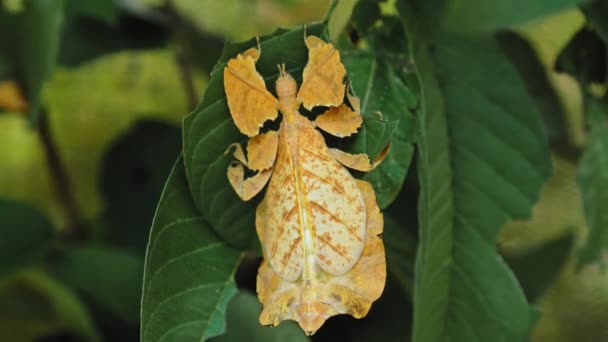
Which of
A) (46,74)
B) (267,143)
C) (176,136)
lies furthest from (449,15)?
(176,136)

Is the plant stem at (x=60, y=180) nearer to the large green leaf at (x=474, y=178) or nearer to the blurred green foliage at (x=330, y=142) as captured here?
the blurred green foliage at (x=330, y=142)

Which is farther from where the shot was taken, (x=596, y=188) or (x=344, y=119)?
(x=596, y=188)

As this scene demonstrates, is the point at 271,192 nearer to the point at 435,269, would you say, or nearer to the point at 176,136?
the point at 435,269

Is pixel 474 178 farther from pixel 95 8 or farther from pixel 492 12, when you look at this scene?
pixel 95 8

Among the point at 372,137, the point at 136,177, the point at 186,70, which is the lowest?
the point at 136,177

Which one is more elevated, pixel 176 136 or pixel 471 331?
pixel 471 331

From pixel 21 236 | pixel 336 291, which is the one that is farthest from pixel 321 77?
Answer: pixel 21 236
